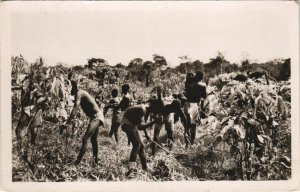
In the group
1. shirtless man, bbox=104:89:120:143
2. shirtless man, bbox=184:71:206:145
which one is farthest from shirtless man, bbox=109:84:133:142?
shirtless man, bbox=184:71:206:145

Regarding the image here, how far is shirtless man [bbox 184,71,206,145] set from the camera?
1384mm

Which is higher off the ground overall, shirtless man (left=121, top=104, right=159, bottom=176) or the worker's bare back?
the worker's bare back

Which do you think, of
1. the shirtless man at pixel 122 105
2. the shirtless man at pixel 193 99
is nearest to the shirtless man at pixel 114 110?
the shirtless man at pixel 122 105

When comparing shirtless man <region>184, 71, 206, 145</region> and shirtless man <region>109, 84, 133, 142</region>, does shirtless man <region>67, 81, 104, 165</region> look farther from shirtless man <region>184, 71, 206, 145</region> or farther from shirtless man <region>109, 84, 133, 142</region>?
shirtless man <region>184, 71, 206, 145</region>

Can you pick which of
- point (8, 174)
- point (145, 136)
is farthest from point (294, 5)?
point (8, 174)

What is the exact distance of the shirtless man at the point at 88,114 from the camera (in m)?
1.39

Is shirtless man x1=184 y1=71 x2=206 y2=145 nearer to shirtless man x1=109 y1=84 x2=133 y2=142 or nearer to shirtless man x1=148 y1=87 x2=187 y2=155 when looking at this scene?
shirtless man x1=148 y1=87 x2=187 y2=155

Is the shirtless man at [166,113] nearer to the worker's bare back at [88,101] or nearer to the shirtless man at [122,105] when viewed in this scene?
the shirtless man at [122,105]

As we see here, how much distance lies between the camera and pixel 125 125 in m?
1.38

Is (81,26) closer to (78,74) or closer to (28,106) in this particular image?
(78,74)

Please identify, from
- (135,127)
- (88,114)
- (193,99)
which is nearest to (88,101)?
(88,114)

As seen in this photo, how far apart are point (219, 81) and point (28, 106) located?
2.10ft

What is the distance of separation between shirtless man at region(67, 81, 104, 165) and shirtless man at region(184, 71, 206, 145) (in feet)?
0.95

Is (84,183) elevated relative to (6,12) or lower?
lower
